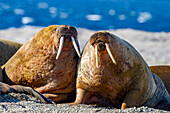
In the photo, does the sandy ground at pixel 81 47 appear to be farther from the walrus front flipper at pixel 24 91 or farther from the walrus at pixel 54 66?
the walrus at pixel 54 66

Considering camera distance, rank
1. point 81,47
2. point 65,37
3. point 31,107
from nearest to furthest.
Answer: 1. point 31,107
2. point 65,37
3. point 81,47

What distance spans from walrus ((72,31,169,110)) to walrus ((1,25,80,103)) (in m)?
0.26

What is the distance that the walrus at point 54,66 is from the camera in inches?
206

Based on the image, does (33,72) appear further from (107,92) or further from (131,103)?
(131,103)

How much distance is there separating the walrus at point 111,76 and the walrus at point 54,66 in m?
0.26

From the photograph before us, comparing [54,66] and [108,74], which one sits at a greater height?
[54,66]

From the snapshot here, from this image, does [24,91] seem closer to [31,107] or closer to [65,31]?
[31,107]

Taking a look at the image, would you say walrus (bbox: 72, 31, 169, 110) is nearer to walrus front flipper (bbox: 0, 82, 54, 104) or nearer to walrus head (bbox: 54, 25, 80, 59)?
walrus head (bbox: 54, 25, 80, 59)

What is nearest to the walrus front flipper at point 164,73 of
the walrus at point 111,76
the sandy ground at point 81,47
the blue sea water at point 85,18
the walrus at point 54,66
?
the walrus at point 111,76

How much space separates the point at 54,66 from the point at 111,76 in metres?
1.00

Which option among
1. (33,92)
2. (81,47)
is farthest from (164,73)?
(81,47)

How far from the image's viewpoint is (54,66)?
529cm


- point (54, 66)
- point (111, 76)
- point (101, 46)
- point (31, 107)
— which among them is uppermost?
point (101, 46)

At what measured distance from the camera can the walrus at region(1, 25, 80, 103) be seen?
17.2 feet
